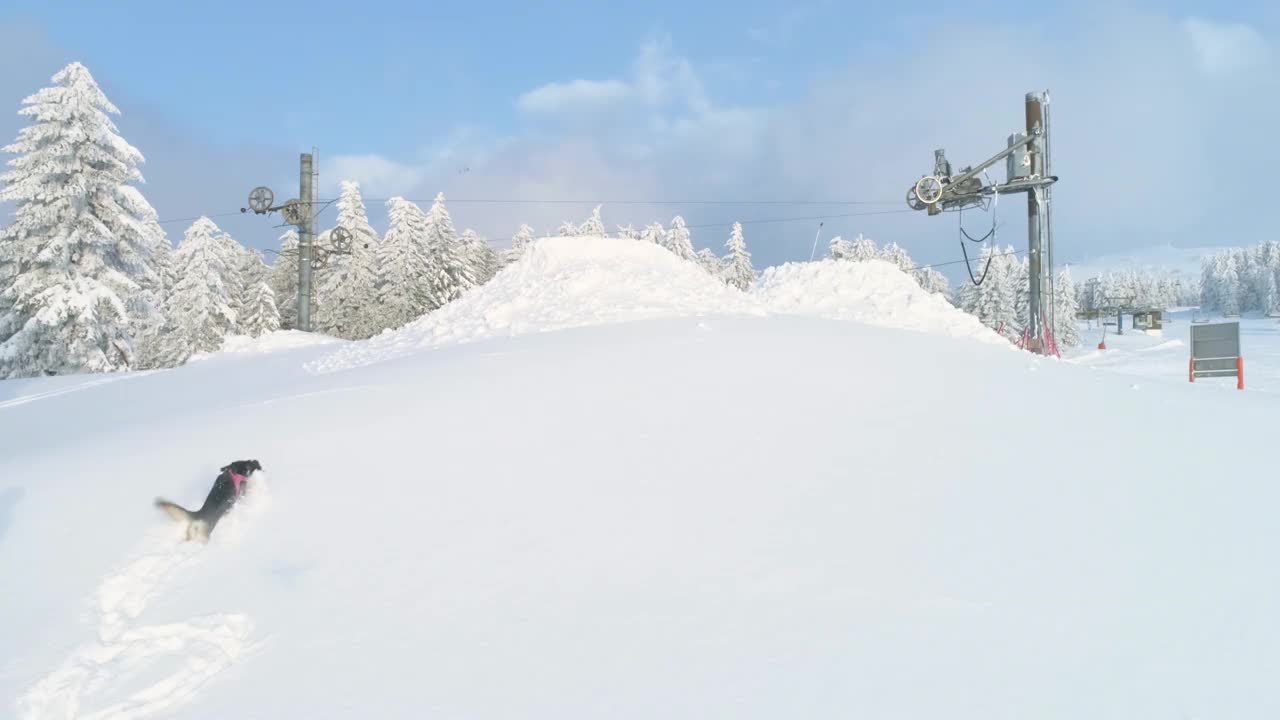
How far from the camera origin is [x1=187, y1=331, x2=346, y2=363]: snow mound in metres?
19.0

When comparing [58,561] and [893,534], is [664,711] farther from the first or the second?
[58,561]

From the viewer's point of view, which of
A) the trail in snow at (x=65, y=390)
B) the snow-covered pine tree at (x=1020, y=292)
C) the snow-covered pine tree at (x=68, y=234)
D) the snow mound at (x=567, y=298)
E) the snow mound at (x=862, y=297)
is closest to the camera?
the trail in snow at (x=65, y=390)

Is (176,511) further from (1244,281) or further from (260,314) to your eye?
(1244,281)

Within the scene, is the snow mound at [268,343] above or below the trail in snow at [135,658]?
above

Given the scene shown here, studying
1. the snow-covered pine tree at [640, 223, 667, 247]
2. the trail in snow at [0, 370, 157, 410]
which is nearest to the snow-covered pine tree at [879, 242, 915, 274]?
the snow-covered pine tree at [640, 223, 667, 247]

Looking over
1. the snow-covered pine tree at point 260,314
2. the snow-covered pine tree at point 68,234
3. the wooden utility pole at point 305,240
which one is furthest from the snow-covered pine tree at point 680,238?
the snow-covered pine tree at point 68,234

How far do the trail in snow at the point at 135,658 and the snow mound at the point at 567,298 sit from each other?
349 inches

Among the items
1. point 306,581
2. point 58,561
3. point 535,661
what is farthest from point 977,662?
point 58,561

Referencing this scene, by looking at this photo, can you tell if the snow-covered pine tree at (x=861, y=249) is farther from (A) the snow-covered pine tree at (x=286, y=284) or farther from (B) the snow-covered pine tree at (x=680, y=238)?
(A) the snow-covered pine tree at (x=286, y=284)

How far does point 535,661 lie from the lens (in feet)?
13.2

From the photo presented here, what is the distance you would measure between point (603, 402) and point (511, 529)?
303 centimetres

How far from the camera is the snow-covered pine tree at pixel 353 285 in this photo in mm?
39219

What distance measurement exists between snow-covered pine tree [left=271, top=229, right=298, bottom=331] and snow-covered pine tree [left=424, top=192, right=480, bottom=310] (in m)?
10.9

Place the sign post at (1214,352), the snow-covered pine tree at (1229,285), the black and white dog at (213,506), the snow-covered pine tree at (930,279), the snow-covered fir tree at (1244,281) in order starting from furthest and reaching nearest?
1. the snow-covered pine tree at (1229,285)
2. the snow-covered fir tree at (1244,281)
3. the snow-covered pine tree at (930,279)
4. the sign post at (1214,352)
5. the black and white dog at (213,506)
